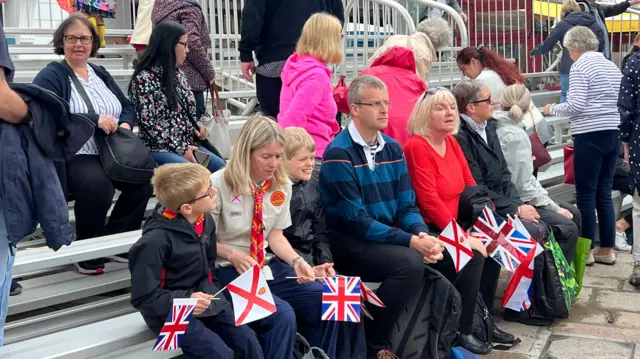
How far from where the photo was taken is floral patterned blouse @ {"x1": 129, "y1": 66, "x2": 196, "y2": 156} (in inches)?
202

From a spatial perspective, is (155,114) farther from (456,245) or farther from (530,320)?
(530,320)

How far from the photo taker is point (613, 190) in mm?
7871

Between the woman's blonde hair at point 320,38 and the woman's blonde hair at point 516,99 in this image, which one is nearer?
the woman's blonde hair at point 320,38

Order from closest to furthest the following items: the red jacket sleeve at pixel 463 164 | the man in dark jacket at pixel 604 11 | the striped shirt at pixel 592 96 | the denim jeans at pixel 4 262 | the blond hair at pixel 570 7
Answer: the denim jeans at pixel 4 262
the red jacket sleeve at pixel 463 164
the striped shirt at pixel 592 96
the blond hair at pixel 570 7
the man in dark jacket at pixel 604 11

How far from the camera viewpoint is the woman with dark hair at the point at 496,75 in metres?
6.52

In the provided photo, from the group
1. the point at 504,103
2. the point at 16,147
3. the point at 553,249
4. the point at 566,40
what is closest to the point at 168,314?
the point at 16,147

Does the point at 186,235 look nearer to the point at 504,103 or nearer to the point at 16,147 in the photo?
the point at 16,147

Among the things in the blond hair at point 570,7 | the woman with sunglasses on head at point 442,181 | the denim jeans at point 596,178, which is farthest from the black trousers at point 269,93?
the blond hair at point 570,7

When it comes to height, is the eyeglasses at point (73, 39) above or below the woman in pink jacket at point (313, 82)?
above

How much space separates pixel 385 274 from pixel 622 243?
3986mm

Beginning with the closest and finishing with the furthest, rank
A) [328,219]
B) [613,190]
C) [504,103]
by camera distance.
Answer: [328,219] → [504,103] → [613,190]

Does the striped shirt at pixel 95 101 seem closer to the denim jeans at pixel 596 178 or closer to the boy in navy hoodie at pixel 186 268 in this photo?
the boy in navy hoodie at pixel 186 268

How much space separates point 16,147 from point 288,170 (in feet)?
5.55

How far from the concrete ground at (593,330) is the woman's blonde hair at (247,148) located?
1.95 meters
